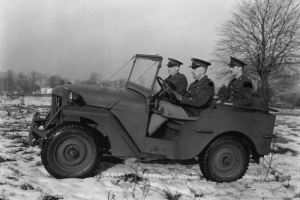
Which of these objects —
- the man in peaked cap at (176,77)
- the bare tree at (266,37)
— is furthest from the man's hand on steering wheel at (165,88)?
the bare tree at (266,37)

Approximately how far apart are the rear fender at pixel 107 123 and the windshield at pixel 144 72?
86 cm

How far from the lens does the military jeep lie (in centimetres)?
535

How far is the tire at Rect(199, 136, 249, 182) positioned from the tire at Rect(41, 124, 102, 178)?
1.77m

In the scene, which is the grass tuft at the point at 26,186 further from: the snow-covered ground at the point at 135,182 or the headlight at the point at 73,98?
the headlight at the point at 73,98

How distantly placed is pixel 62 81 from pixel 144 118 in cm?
184

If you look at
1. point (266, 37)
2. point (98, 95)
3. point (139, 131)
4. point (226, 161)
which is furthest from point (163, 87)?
point (266, 37)

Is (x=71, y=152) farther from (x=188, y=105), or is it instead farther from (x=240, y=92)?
(x=240, y=92)

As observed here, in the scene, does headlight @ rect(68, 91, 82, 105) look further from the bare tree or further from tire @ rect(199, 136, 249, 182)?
the bare tree

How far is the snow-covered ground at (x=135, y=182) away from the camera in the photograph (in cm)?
470

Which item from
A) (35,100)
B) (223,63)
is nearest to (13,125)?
(35,100)

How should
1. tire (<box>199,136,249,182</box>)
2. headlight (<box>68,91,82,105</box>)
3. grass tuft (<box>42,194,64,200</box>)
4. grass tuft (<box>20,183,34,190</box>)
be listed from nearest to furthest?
1. grass tuft (<box>42,194,64,200</box>)
2. grass tuft (<box>20,183,34,190</box>)
3. headlight (<box>68,91,82,105</box>)
4. tire (<box>199,136,249,182</box>)

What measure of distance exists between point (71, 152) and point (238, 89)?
9.82 ft

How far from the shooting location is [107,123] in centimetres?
543

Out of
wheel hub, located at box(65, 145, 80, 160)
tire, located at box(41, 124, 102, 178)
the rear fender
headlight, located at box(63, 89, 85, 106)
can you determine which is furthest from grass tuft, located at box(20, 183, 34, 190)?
headlight, located at box(63, 89, 85, 106)
